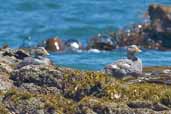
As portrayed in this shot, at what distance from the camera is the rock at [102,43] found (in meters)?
29.5

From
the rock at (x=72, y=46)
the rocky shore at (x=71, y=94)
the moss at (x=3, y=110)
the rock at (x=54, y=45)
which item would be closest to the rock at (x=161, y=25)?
the rock at (x=72, y=46)

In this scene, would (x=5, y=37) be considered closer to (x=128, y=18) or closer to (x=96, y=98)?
(x=128, y=18)

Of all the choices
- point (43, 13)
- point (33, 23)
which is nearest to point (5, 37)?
point (33, 23)

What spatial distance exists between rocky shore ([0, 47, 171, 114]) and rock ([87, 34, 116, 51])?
58.6 ft

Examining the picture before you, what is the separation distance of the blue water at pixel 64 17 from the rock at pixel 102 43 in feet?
11.8

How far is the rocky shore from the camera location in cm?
1033

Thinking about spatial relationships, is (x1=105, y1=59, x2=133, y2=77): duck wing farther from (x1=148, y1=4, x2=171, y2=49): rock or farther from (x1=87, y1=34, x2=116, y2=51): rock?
(x1=148, y1=4, x2=171, y2=49): rock

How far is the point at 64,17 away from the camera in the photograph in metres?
46.1

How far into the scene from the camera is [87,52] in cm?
2867

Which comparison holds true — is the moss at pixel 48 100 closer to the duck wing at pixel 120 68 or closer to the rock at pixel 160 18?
the duck wing at pixel 120 68

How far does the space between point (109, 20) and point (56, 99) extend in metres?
33.6

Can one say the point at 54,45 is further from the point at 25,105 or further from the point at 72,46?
the point at 25,105

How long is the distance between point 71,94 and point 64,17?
35362mm

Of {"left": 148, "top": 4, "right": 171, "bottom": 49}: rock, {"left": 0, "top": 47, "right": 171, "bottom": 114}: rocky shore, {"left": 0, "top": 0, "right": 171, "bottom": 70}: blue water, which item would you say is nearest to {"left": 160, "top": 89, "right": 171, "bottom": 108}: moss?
{"left": 0, "top": 47, "right": 171, "bottom": 114}: rocky shore
